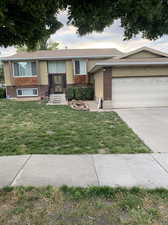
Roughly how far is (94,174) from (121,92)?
9498mm

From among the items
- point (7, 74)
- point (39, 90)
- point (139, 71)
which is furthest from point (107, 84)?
point (7, 74)

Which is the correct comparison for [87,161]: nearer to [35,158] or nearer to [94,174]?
[94,174]

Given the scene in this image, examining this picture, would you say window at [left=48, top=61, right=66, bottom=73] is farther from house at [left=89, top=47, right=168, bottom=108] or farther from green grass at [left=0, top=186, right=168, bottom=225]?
green grass at [left=0, top=186, right=168, bottom=225]

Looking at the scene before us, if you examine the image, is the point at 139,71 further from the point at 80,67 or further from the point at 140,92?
the point at 80,67

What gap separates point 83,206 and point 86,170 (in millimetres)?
1110

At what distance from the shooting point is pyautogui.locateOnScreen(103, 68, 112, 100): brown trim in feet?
39.0

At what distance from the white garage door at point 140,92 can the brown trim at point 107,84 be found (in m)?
0.33

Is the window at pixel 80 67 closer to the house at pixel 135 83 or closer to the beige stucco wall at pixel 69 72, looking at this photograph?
the beige stucco wall at pixel 69 72

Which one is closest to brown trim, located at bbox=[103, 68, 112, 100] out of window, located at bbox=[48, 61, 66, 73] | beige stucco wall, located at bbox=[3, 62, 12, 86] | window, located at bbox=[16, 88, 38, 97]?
window, located at bbox=[48, 61, 66, 73]

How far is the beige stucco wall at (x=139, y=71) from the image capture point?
12.0m

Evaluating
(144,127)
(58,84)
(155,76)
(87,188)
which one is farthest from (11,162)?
(58,84)

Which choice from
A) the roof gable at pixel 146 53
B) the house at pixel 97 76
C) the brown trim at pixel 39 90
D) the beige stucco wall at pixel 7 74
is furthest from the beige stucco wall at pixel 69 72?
the roof gable at pixel 146 53

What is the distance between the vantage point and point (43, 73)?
19.0 meters

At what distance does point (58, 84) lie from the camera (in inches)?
777
